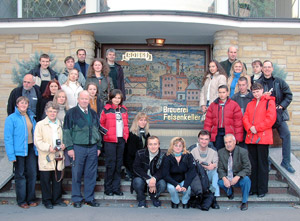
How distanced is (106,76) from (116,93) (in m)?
0.76

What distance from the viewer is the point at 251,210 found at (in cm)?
498

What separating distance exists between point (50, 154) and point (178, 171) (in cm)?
188

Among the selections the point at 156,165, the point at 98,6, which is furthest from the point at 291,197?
the point at 98,6

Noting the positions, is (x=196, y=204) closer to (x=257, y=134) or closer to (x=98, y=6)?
(x=257, y=134)

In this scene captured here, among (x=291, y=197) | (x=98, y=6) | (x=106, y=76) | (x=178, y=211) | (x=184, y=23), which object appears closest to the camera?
(x=178, y=211)

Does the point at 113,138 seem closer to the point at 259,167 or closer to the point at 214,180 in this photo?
the point at 214,180

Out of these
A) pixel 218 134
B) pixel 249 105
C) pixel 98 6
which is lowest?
pixel 218 134

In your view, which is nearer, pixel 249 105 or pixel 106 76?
pixel 249 105

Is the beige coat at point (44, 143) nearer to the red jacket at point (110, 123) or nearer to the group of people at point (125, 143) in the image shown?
the group of people at point (125, 143)

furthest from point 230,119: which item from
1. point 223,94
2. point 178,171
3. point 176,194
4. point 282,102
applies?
point 176,194

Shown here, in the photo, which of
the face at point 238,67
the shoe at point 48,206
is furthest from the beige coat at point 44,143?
the face at point 238,67

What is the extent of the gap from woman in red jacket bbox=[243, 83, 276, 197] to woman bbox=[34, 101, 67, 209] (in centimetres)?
287

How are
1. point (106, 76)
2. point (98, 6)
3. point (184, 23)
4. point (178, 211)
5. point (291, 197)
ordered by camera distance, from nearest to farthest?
point (178, 211) < point (291, 197) < point (106, 76) < point (184, 23) < point (98, 6)

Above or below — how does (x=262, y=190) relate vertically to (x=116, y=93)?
below
